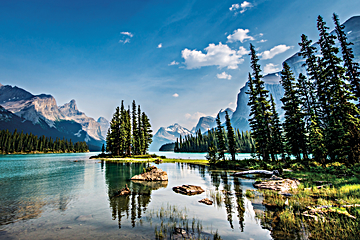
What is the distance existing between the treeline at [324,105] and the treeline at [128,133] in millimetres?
53066

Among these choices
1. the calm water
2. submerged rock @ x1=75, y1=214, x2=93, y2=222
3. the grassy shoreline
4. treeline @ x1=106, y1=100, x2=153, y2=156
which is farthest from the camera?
treeline @ x1=106, y1=100, x2=153, y2=156

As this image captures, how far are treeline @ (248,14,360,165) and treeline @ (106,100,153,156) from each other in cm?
5307

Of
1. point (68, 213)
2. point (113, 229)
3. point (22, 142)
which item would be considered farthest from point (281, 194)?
point (22, 142)

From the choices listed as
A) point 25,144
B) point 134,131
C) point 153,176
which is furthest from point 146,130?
point 25,144

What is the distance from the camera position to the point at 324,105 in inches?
1137

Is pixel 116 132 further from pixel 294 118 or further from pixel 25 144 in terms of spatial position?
pixel 25 144

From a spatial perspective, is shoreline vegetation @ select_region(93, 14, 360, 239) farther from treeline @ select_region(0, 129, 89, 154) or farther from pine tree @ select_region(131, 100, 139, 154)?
treeline @ select_region(0, 129, 89, 154)

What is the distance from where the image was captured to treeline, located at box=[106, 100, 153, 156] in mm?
71963

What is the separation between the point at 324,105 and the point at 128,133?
6558 centimetres

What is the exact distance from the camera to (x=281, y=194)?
610 inches

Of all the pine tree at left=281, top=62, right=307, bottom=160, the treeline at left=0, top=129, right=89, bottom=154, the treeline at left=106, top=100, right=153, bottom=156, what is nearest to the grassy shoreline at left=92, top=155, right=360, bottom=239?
the pine tree at left=281, top=62, right=307, bottom=160

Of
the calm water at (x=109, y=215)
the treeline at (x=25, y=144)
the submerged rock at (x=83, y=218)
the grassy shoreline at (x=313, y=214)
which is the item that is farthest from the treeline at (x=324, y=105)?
the treeline at (x=25, y=144)

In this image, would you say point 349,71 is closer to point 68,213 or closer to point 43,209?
point 68,213

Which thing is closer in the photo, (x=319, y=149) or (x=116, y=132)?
(x=319, y=149)
